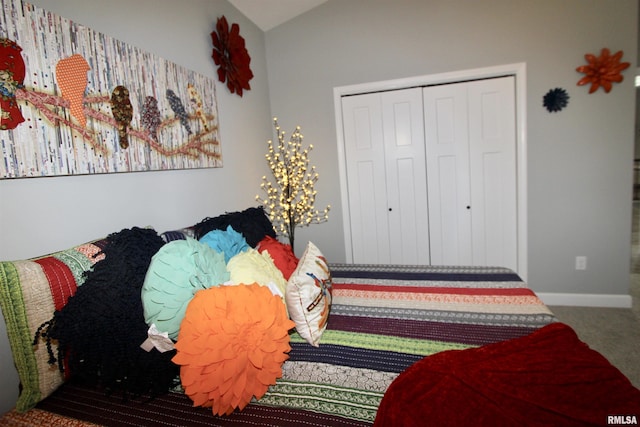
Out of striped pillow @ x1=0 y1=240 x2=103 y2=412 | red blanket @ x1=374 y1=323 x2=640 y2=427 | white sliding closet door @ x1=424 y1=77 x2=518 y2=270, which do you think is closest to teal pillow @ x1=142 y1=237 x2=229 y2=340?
striped pillow @ x1=0 y1=240 x2=103 y2=412

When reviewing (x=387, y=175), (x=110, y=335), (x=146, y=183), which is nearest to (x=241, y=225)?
(x=146, y=183)

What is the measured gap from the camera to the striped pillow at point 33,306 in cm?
84

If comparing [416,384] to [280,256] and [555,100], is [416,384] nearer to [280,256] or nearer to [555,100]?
[280,256]

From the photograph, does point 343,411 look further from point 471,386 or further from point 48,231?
point 48,231

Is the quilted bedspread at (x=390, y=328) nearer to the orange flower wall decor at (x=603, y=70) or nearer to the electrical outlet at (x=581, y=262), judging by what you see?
the electrical outlet at (x=581, y=262)

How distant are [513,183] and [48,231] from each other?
3113mm

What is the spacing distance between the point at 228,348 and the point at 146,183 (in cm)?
107

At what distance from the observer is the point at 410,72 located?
9.09ft

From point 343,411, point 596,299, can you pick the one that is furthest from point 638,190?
point 343,411

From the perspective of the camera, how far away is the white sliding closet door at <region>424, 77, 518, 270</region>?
2.68m

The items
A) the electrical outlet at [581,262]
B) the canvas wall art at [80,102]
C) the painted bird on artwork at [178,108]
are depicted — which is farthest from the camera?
→ the electrical outlet at [581,262]

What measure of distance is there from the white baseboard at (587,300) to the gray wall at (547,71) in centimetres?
4

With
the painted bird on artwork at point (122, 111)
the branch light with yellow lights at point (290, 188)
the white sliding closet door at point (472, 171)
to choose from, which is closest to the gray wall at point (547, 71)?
the white sliding closet door at point (472, 171)

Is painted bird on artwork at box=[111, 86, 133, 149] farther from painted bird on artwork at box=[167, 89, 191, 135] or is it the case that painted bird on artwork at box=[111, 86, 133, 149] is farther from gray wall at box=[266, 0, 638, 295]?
gray wall at box=[266, 0, 638, 295]
